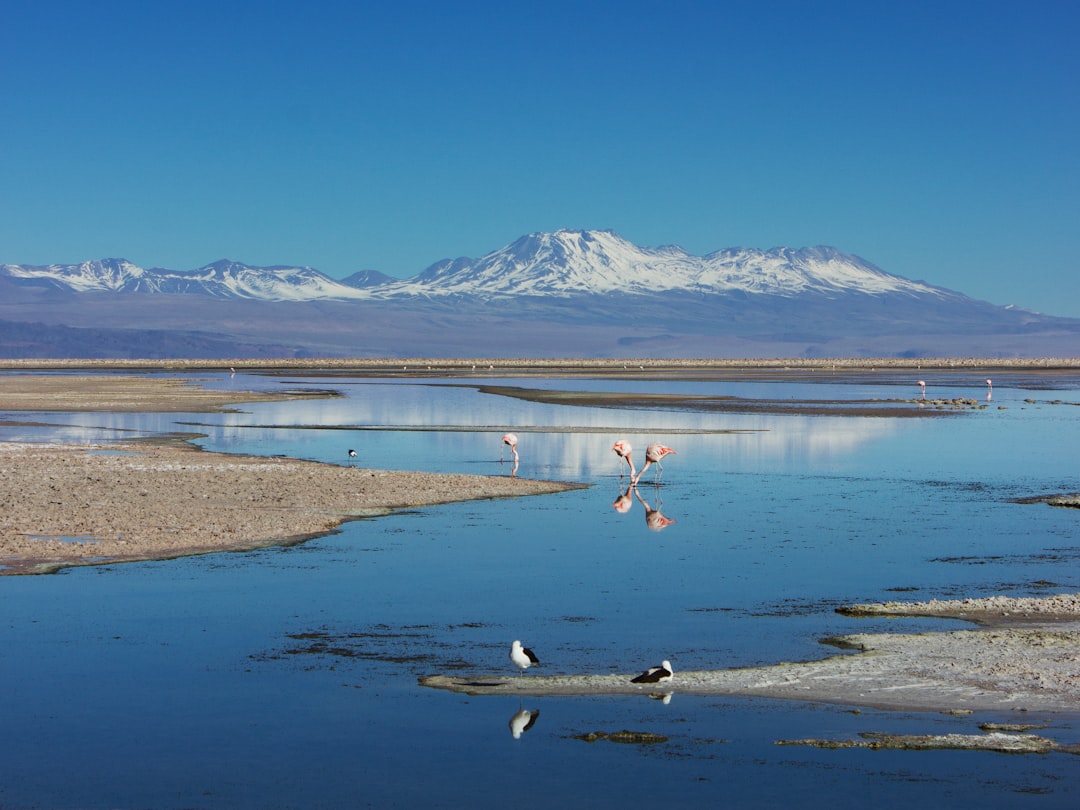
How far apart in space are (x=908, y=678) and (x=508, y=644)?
382cm

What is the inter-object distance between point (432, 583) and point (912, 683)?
6.62m

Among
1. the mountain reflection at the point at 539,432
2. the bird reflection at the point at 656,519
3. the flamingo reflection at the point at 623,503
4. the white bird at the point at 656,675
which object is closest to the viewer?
the white bird at the point at 656,675

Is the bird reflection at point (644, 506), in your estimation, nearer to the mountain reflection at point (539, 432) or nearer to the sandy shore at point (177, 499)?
the sandy shore at point (177, 499)

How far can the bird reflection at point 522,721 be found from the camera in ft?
35.6

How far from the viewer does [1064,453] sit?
3541 centimetres

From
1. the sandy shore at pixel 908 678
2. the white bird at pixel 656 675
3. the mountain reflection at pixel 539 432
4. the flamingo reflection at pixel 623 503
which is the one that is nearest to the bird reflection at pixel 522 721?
the sandy shore at pixel 908 678

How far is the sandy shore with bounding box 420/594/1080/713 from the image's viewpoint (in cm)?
1148

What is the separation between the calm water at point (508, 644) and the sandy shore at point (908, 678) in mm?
316

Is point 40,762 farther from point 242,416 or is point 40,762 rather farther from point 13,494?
point 242,416

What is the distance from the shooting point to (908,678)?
12078 mm

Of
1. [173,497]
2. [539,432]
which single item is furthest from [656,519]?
[539,432]

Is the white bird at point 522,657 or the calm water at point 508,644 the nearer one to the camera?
the calm water at point 508,644

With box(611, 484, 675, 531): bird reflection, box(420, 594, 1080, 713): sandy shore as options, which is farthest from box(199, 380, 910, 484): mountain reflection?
box(420, 594, 1080, 713): sandy shore

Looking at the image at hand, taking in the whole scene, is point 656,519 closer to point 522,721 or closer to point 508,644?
point 508,644
